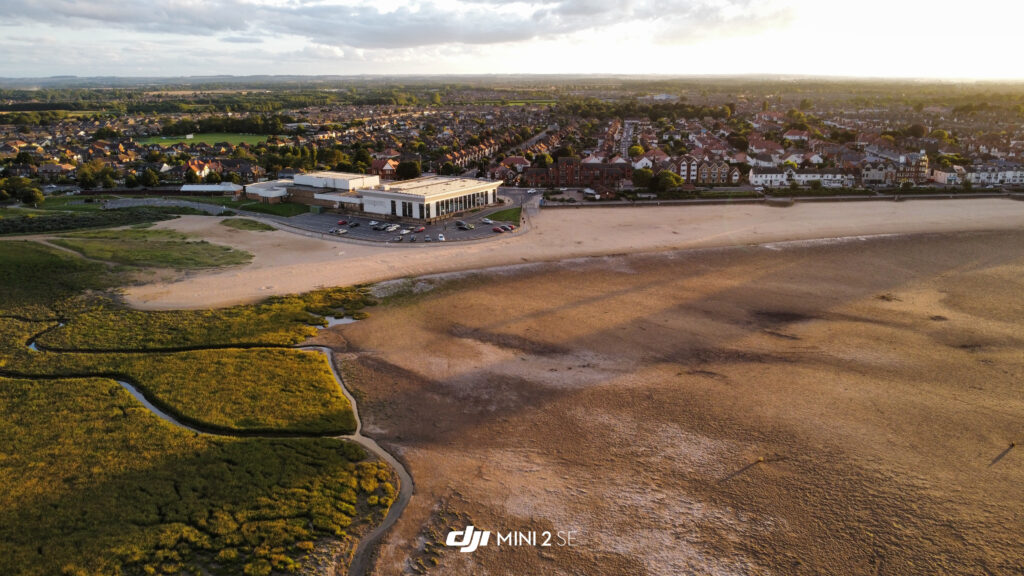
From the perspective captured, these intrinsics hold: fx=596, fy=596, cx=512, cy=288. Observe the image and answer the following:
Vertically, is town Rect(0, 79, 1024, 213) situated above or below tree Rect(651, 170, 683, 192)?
above

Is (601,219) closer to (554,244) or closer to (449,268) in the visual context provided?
(554,244)

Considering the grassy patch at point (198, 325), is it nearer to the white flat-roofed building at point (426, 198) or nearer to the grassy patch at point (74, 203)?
the white flat-roofed building at point (426, 198)

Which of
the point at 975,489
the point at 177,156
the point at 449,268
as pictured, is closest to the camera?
the point at 975,489

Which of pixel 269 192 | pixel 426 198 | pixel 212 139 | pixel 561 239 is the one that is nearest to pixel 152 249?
pixel 269 192

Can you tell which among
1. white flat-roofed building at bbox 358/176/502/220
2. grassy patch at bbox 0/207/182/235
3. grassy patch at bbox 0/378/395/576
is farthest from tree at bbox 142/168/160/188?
grassy patch at bbox 0/378/395/576

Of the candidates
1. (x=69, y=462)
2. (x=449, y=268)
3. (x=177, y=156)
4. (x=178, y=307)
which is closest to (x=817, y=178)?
(x=449, y=268)

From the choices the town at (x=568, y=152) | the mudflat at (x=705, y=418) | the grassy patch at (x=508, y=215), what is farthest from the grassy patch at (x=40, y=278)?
the grassy patch at (x=508, y=215)

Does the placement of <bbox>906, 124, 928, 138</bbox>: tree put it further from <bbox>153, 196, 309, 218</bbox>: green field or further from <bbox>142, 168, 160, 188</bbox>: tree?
<bbox>142, 168, 160, 188</bbox>: tree
